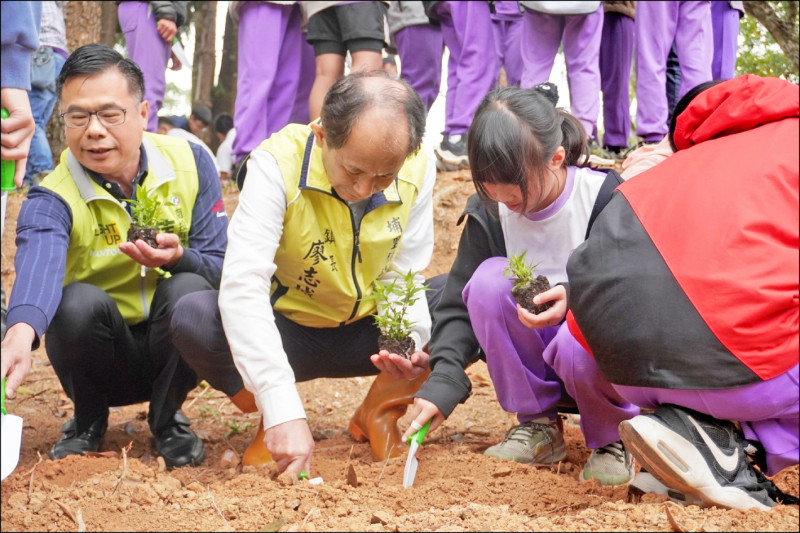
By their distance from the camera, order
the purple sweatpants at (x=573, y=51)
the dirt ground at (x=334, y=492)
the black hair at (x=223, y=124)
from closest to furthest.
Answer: the dirt ground at (x=334, y=492) → the purple sweatpants at (x=573, y=51) → the black hair at (x=223, y=124)

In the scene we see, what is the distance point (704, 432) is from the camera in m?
2.11

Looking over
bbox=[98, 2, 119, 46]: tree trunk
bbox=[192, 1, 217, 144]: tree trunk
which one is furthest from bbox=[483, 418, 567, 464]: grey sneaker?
bbox=[192, 1, 217, 144]: tree trunk

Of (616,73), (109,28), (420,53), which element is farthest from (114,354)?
(109,28)

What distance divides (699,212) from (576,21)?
3474 mm

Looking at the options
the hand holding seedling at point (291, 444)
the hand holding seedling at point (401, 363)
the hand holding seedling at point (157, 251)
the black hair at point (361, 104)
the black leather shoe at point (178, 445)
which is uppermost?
the black hair at point (361, 104)

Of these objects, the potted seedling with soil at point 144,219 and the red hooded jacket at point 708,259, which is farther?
the potted seedling with soil at point 144,219

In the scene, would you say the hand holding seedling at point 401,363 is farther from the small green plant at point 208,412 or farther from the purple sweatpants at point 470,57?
the purple sweatpants at point 470,57

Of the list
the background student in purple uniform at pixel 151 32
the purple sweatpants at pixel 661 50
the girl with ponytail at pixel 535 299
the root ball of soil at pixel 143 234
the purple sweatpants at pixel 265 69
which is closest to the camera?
the girl with ponytail at pixel 535 299

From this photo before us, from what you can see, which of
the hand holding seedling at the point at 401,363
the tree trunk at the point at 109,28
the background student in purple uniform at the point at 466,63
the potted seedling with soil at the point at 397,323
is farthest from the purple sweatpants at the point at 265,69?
the tree trunk at the point at 109,28

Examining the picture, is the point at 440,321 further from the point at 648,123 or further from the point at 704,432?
the point at 648,123

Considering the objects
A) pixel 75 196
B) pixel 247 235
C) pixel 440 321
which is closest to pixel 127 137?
pixel 75 196

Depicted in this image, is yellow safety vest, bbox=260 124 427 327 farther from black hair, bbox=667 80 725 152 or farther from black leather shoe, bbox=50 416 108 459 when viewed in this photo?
black hair, bbox=667 80 725 152

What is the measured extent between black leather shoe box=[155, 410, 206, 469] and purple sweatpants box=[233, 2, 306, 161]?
8.69 ft

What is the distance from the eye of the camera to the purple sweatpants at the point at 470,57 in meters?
5.59
